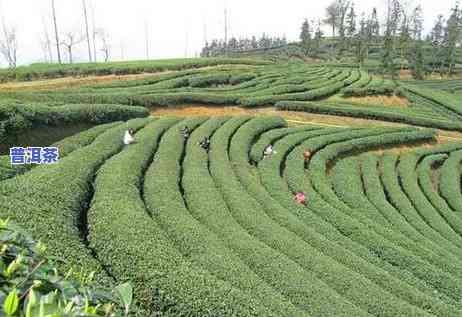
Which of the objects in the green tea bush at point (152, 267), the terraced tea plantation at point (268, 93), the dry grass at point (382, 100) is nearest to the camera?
the green tea bush at point (152, 267)

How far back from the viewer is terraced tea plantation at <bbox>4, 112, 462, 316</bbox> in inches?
344

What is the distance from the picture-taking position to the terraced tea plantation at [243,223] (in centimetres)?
875

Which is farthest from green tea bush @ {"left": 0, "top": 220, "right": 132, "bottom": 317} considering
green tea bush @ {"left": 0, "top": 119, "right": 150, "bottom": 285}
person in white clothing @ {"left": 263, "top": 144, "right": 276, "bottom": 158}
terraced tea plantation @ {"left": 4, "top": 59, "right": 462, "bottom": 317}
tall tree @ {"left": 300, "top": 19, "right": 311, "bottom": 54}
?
tall tree @ {"left": 300, "top": 19, "right": 311, "bottom": 54}

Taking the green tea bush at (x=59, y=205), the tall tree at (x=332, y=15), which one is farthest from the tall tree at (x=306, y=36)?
the green tea bush at (x=59, y=205)

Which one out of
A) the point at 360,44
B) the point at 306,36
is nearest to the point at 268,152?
the point at 360,44

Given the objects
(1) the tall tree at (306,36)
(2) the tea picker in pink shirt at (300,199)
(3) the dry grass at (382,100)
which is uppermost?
(1) the tall tree at (306,36)

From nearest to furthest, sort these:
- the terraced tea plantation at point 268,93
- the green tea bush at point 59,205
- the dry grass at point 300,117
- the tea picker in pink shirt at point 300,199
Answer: the green tea bush at point 59,205 < the tea picker in pink shirt at point 300,199 < the terraced tea plantation at point 268,93 < the dry grass at point 300,117

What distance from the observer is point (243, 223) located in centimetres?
1430

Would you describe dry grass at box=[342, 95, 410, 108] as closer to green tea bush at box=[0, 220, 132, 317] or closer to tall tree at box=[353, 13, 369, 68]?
tall tree at box=[353, 13, 369, 68]

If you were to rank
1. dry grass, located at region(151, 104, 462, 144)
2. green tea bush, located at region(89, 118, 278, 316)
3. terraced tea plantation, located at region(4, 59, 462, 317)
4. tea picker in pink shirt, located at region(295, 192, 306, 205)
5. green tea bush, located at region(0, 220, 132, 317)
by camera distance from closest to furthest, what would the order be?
Result: 1. green tea bush, located at region(0, 220, 132, 317)
2. green tea bush, located at region(89, 118, 278, 316)
3. terraced tea plantation, located at region(4, 59, 462, 317)
4. tea picker in pink shirt, located at region(295, 192, 306, 205)
5. dry grass, located at region(151, 104, 462, 144)

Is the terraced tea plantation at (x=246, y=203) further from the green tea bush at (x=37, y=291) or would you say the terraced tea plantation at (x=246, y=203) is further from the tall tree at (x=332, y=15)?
the tall tree at (x=332, y=15)

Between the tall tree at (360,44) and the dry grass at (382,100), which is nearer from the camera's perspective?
the dry grass at (382,100)

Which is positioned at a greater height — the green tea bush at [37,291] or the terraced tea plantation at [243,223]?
the green tea bush at [37,291]

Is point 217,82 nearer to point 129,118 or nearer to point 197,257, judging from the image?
point 129,118
